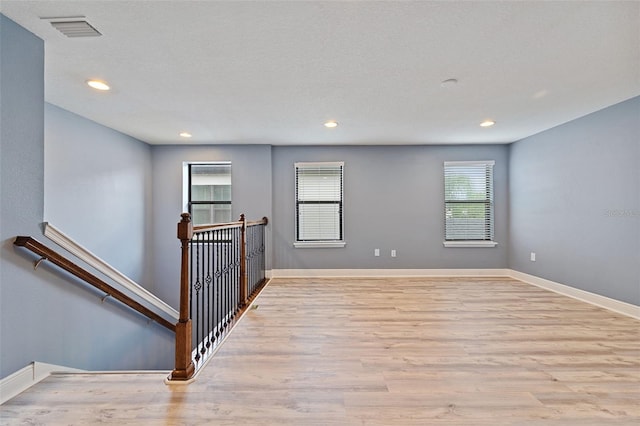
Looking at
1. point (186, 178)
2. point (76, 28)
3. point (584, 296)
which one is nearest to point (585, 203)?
point (584, 296)

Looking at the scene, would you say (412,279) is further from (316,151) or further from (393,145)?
(316,151)

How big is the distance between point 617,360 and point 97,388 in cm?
366

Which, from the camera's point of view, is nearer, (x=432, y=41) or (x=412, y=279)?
(x=432, y=41)

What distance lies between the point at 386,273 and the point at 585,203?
9.39ft

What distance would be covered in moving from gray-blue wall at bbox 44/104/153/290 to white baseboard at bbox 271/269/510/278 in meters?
2.26

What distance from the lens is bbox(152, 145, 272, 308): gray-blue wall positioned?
5051 millimetres

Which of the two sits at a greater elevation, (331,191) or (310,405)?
(331,191)

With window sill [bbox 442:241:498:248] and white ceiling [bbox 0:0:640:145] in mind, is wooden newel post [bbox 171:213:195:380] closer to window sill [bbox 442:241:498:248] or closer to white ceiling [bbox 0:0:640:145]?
white ceiling [bbox 0:0:640:145]

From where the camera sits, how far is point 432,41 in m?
2.05

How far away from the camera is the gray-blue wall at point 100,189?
3275 mm

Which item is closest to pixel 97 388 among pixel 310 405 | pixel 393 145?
pixel 310 405

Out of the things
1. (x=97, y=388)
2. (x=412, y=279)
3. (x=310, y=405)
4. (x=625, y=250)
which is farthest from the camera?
(x=412, y=279)

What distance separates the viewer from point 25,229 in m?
1.96

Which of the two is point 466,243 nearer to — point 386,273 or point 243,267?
point 386,273
